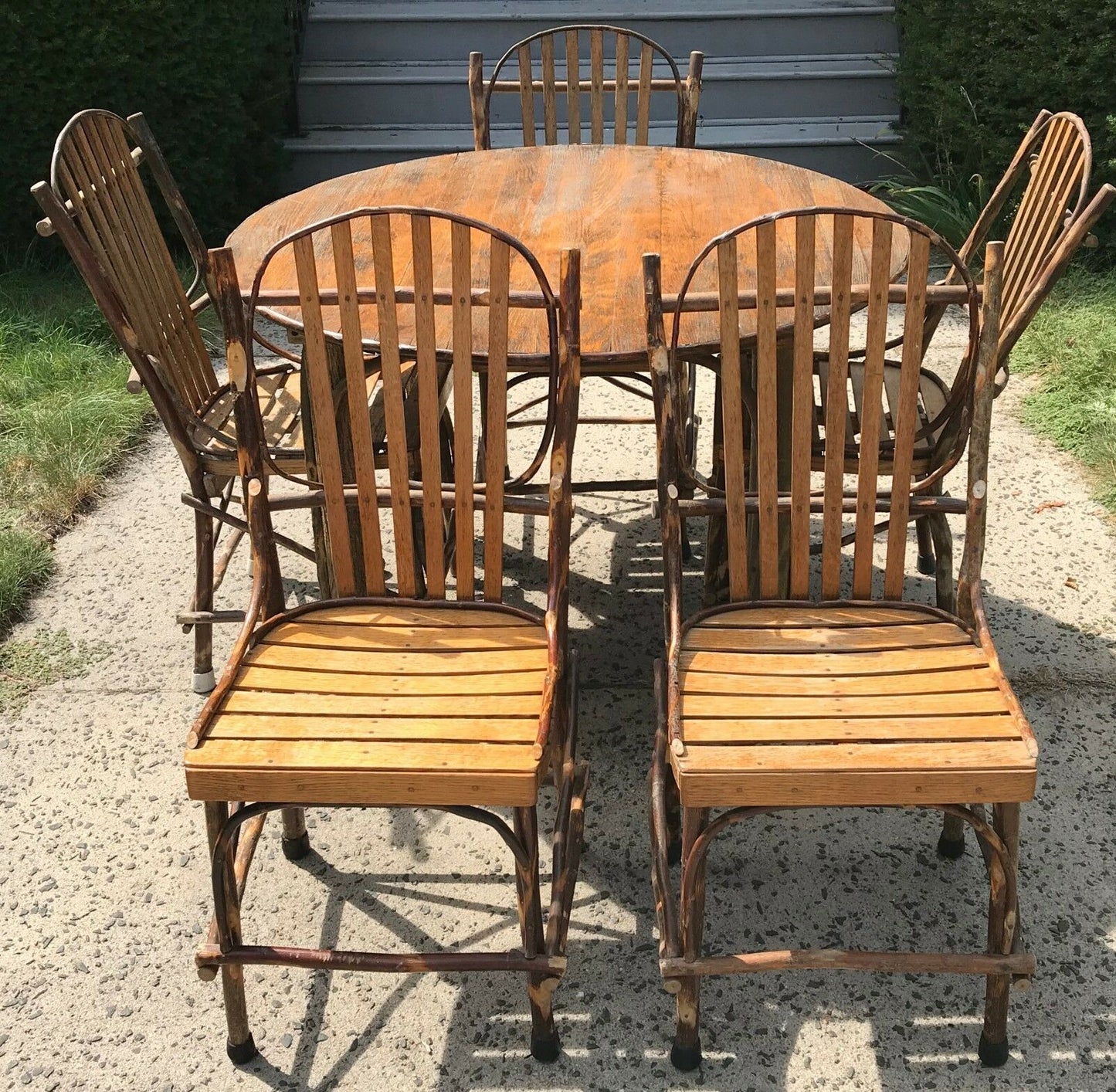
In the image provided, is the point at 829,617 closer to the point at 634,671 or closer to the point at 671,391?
the point at 671,391

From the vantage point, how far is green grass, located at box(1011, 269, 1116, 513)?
13.9ft

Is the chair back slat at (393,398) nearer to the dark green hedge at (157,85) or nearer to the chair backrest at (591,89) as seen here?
the chair backrest at (591,89)

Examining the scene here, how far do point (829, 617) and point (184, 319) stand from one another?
1716 mm

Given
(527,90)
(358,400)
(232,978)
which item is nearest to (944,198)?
(527,90)

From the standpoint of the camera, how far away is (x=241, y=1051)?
221 cm

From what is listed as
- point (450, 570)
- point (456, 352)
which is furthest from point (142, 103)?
point (456, 352)

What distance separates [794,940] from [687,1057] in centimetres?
36

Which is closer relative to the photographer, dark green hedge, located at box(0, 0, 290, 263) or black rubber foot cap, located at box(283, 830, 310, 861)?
black rubber foot cap, located at box(283, 830, 310, 861)

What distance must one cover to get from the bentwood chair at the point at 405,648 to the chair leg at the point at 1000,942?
711mm

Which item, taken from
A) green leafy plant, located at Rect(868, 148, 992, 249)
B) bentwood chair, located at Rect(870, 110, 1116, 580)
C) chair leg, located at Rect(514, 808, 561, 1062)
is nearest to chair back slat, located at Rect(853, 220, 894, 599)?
bentwood chair, located at Rect(870, 110, 1116, 580)

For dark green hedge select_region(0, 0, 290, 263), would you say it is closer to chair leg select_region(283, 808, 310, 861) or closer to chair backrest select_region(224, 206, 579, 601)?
chair backrest select_region(224, 206, 579, 601)

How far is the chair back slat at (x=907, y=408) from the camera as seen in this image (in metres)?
2.19

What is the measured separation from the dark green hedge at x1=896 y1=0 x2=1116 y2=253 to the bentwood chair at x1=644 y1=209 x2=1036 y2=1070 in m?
3.19

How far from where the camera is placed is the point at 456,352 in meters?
2.27
